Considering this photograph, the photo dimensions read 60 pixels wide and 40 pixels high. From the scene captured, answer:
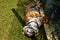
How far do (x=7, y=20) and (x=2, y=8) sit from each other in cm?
117

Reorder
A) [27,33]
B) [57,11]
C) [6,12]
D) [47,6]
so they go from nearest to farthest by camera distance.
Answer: [57,11]
[27,33]
[47,6]
[6,12]

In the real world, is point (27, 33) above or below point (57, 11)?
below

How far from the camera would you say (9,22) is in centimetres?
984

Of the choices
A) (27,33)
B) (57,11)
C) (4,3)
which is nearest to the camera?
(57,11)

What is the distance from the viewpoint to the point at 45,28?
9.16 meters

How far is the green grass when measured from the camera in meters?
9.02

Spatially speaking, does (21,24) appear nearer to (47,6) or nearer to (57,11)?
(47,6)

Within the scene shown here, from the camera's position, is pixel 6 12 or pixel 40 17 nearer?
pixel 40 17

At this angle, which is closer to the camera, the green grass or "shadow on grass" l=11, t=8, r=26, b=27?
the green grass

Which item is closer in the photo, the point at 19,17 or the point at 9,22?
the point at 9,22

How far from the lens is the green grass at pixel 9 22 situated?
902cm

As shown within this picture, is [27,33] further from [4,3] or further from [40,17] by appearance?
[4,3]

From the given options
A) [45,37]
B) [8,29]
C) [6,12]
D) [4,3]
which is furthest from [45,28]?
[4,3]

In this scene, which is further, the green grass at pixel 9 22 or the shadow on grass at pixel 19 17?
the shadow on grass at pixel 19 17
